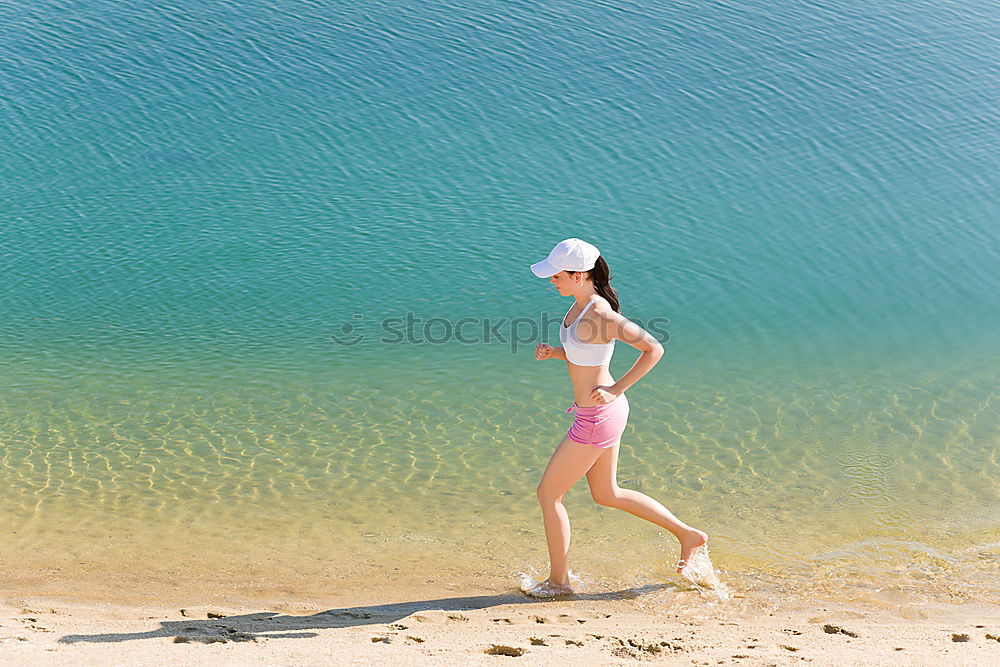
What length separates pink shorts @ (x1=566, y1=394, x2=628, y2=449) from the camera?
573 centimetres

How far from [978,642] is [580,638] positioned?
7.12 feet

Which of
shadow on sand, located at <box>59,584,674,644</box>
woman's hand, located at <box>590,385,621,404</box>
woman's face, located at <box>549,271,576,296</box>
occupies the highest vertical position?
woman's face, located at <box>549,271,576,296</box>

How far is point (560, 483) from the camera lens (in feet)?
19.4

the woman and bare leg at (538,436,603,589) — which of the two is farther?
bare leg at (538,436,603,589)

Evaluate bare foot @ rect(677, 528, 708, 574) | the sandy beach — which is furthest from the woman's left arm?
the sandy beach

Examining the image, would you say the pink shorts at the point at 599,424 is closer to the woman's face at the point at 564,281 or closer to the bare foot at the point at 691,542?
the woman's face at the point at 564,281

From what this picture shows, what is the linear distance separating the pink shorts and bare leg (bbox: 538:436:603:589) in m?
0.05

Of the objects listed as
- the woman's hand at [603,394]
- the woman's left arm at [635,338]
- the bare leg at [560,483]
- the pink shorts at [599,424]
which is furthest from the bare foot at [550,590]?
the woman's left arm at [635,338]

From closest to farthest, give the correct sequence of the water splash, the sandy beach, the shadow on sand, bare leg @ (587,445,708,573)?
the sandy beach < the shadow on sand < bare leg @ (587,445,708,573) < the water splash

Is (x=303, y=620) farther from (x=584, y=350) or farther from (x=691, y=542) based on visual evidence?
(x=691, y=542)

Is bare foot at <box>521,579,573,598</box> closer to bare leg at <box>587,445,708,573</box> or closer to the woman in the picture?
the woman

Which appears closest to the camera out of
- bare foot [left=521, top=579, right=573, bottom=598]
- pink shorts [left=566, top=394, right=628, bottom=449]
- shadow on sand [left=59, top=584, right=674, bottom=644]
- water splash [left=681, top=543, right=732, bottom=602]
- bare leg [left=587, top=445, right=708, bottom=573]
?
shadow on sand [left=59, top=584, right=674, bottom=644]

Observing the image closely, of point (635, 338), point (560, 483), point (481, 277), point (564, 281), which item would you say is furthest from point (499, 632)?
point (481, 277)

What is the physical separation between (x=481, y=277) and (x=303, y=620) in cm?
728
